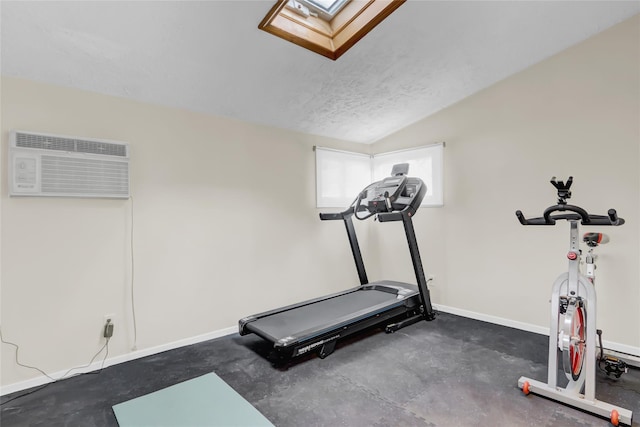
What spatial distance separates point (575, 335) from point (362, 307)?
5.61 ft

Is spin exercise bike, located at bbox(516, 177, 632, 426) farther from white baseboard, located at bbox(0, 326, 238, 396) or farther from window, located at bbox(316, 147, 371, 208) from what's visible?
white baseboard, located at bbox(0, 326, 238, 396)

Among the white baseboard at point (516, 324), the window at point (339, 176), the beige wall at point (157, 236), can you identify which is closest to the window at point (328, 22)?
the beige wall at point (157, 236)

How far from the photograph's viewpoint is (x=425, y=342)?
2938 millimetres

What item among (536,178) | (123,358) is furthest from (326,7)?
(123,358)

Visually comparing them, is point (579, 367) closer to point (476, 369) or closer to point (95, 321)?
point (476, 369)

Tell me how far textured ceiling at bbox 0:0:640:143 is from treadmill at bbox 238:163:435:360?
1.05m

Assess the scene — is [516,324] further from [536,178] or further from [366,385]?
[366,385]

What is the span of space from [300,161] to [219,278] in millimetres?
1640

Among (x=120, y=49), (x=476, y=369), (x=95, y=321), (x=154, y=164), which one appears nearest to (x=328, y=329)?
(x=476, y=369)

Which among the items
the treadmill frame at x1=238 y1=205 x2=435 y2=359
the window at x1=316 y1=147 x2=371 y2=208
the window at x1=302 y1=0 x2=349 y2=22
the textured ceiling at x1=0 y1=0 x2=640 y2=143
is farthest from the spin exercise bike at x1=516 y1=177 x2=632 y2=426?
the window at x1=316 y1=147 x2=371 y2=208

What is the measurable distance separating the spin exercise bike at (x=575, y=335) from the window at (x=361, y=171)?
6.15 feet

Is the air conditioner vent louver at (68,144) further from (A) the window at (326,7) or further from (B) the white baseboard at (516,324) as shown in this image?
(B) the white baseboard at (516,324)

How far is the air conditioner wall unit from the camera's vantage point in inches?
88.0

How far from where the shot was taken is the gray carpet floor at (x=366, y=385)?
1.87 m
